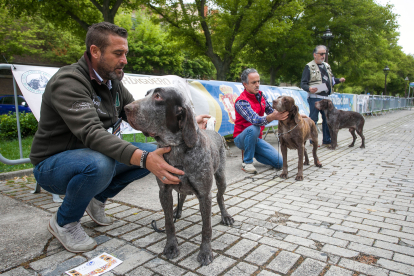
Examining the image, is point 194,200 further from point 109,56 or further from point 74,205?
point 109,56

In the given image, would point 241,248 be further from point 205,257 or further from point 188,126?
point 188,126

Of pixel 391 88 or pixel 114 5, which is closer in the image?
pixel 114 5

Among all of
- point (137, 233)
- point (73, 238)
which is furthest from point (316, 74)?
point (73, 238)

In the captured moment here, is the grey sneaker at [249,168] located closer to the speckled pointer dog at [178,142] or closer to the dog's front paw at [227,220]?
the dog's front paw at [227,220]

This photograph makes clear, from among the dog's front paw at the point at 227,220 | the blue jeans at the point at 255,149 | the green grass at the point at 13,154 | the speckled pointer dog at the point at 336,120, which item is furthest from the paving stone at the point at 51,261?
the speckled pointer dog at the point at 336,120

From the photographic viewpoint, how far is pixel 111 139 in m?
2.33

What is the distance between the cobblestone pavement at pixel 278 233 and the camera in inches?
92.0

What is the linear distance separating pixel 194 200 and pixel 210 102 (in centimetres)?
347

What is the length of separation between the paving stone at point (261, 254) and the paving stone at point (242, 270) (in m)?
0.08

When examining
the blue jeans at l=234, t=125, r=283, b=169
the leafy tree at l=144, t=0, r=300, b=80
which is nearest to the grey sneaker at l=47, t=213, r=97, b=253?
the blue jeans at l=234, t=125, r=283, b=169

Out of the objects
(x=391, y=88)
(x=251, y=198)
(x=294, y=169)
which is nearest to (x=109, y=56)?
(x=251, y=198)

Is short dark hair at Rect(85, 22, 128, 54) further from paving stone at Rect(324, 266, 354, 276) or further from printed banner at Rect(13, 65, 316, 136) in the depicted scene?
paving stone at Rect(324, 266, 354, 276)

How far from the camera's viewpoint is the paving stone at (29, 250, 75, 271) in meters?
2.34

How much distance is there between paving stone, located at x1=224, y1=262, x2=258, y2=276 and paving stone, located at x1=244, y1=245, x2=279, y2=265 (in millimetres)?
80
